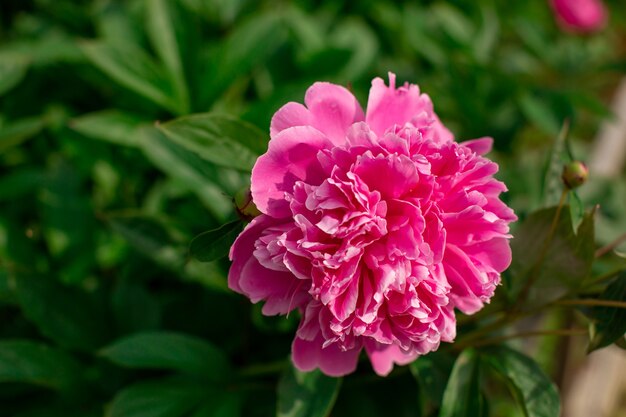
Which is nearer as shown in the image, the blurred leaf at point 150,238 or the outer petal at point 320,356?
the outer petal at point 320,356

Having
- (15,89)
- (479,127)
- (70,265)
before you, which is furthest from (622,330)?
(15,89)

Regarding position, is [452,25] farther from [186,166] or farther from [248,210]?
[248,210]

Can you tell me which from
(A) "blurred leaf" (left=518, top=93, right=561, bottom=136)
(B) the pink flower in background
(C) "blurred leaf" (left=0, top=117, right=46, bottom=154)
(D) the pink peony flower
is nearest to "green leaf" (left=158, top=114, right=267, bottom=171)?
(D) the pink peony flower

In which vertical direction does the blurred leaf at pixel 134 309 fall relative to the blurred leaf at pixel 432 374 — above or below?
below

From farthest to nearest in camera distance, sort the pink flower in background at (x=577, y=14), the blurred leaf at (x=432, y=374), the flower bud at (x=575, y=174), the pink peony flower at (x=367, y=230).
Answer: the pink flower in background at (x=577, y=14) → the blurred leaf at (x=432, y=374) → the flower bud at (x=575, y=174) → the pink peony flower at (x=367, y=230)

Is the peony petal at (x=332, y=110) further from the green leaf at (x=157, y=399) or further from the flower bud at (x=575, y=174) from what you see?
the green leaf at (x=157, y=399)

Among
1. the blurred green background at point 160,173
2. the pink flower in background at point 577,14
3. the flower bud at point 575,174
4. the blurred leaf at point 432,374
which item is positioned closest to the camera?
the flower bud at point 575,174

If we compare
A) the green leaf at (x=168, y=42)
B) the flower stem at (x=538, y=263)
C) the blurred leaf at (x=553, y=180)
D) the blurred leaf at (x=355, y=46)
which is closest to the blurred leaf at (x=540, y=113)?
the blurred leaf at (x=355, y=46)

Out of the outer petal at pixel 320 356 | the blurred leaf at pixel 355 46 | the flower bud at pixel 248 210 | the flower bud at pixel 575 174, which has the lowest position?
the outer petal at pixel 320 356
